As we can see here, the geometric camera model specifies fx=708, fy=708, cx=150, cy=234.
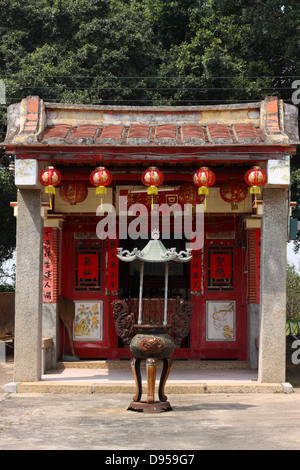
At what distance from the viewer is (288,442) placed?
7031 mm

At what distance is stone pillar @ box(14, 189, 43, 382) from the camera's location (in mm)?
10914

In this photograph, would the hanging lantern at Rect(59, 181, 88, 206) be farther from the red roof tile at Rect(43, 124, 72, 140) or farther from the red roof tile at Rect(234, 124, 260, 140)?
the red roof tile at Rect(234, 124, 260, 140)

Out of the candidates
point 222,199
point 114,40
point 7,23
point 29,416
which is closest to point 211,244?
point 222,199

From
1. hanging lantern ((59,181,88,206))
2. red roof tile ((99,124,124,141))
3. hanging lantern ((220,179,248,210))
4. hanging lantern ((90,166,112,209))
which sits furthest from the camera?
hanging lantern ((59,181,88,206))

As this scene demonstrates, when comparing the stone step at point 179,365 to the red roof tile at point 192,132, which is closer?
the red roof tile at point 192,132

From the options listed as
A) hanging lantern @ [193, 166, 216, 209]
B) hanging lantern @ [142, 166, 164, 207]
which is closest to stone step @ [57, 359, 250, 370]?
hanging lantern @ [142, 166, 164, 207]

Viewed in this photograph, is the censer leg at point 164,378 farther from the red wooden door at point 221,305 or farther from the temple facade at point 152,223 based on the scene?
the red wooden door at point 221,305

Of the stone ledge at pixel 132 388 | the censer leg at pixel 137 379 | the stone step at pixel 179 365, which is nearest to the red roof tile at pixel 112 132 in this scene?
the censer leg at pixel 137 379

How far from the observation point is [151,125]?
12.1 meters

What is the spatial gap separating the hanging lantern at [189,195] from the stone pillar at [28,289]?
8.86 feet

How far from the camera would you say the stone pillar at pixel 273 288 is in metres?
10.8

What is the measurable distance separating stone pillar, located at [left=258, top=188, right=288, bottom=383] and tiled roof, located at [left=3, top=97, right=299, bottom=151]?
3.43ft

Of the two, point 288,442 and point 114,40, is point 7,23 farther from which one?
point 288,442

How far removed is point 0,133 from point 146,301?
23.4 ft
